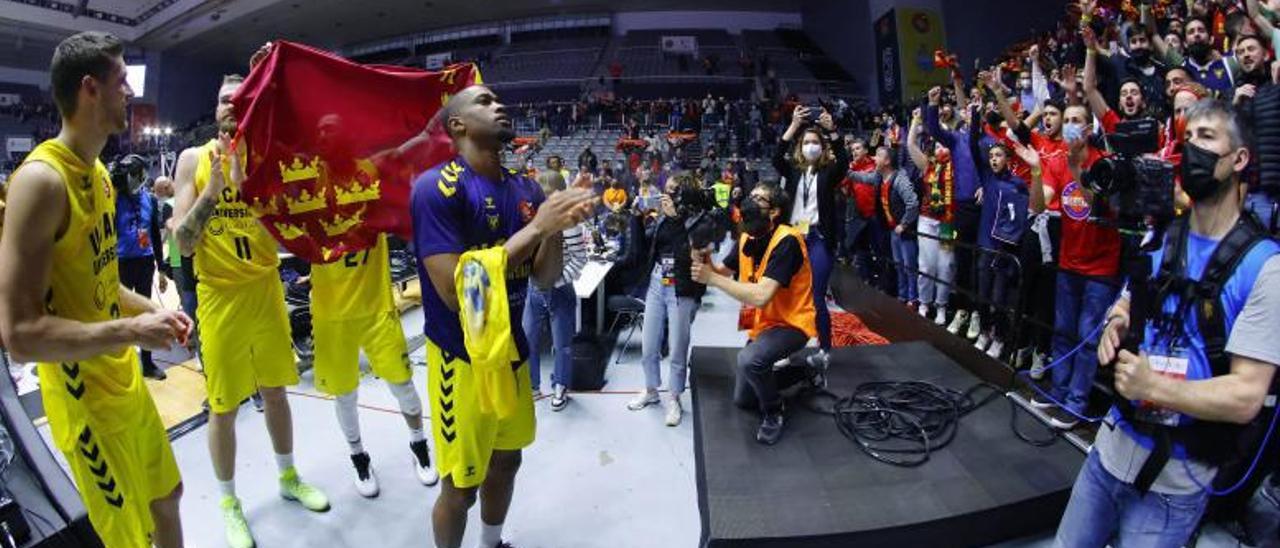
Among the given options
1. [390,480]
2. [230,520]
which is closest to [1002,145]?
[390,480]

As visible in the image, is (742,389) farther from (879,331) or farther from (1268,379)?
(879,331)

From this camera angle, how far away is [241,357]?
3.01 m

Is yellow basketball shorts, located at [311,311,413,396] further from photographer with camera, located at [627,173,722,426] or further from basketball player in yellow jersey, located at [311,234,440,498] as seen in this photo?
photographer with camera, located at [627,173,722,426]

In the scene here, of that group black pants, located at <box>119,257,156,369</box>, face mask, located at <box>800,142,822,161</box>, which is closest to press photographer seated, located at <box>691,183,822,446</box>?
face mask, located at <box>800,142,822,161</box>

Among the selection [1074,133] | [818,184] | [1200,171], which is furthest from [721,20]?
[1200,171]

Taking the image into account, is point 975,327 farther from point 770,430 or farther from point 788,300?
point 770,430

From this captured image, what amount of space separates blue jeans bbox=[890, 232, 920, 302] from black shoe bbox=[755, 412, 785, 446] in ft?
10.9

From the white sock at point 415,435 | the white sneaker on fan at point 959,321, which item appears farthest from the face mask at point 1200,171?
the white sneaker on fan at point 959,321

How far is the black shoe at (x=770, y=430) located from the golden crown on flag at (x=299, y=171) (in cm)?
272

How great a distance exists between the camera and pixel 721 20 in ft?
89.7

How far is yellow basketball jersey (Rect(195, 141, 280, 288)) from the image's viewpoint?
295 cm

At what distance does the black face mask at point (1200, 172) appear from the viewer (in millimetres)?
1658

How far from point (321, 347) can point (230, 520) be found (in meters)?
0.91

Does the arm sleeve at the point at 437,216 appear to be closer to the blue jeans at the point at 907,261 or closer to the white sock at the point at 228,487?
the white sock at the point at 228,487
